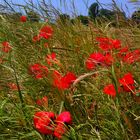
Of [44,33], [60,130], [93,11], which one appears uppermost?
[93,11]

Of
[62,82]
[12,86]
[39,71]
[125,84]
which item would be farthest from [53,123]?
[12,86]

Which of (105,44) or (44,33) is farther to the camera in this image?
(44,33)

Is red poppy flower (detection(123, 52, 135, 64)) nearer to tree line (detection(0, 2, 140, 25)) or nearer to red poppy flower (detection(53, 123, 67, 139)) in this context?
red poppy flower (detection(53, 123, 67, 139))

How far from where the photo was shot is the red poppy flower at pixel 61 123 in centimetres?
164

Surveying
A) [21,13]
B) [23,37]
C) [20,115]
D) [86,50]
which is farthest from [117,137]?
[21,13]

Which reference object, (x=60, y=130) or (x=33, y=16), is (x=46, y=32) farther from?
(x=60, y=130)

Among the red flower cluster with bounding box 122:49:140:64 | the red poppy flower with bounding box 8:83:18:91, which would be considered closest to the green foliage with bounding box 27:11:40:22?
the red poppy flower with bounding box 8:83:18:91

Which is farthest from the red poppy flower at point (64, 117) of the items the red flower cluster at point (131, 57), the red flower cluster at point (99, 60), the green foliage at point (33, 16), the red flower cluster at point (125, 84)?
the green foliage at point (33, 16)

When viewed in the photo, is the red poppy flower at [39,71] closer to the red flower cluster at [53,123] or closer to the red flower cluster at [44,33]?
the red flower cluster at [53,123]

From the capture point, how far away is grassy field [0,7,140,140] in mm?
1667

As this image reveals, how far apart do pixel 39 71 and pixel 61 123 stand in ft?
1.47

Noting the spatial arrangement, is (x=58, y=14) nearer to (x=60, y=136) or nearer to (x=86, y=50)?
(x=86, y=50)

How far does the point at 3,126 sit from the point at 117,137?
1.99 ft

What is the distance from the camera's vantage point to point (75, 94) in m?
1.96
